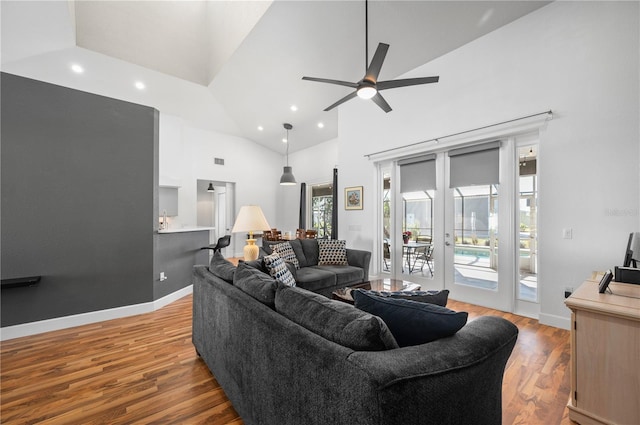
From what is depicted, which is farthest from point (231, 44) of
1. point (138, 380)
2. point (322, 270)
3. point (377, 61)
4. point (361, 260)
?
point (138, 380)

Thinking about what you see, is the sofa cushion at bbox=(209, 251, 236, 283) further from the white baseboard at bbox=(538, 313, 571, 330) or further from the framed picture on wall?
the white baseboard at bbox=(538, 313, 571, 330)

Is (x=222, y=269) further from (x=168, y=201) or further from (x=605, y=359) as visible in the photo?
(x=168, y=201)

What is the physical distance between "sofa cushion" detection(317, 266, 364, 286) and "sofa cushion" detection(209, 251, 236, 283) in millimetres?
1871

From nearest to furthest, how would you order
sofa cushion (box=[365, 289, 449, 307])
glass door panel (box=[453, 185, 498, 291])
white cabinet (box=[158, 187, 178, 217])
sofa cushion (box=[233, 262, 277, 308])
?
sofa cushion (box=[365, 289, 449, 307]), sofa cushion (box=[233, 262, 277, 308]), glass door panel (box=[453, 185, 498, 291]), white cabinet (box=[158, 187, 178, 217])

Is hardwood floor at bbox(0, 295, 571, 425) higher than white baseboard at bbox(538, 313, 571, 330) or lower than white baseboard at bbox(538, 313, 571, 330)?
lower

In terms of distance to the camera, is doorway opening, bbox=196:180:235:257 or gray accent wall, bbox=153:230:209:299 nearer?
gray accent wall, bbox=153:230:209:299

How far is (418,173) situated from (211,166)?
5507 millimetres

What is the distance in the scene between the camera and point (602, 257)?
2744 mm

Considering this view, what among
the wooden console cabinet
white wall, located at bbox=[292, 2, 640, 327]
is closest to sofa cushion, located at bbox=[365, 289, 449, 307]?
the wooden console cabinet

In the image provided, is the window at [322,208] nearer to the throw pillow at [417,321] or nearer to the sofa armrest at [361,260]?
the sofa armrest at [361,260]

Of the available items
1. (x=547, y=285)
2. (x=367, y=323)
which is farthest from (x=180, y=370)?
(x=547, y=285)

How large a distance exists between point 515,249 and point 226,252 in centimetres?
680

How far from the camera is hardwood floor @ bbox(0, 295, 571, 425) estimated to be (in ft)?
5.63

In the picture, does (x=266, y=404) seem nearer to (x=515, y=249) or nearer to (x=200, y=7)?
(x=515, y=249)
